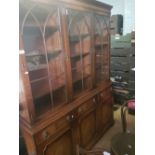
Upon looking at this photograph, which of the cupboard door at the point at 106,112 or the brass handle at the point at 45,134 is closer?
the brass handle at the point at 45,134

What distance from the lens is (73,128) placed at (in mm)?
1825

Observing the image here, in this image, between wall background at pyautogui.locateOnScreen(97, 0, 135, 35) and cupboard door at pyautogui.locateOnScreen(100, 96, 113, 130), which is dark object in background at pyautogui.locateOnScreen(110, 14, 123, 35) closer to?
wall background at pyautogui.locateOnScreen(97, 0, 135, 35)

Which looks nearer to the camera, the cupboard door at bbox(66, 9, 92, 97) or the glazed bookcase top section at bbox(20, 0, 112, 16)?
the glazed bookcase top section at bbox(20, 0, 112, 16)

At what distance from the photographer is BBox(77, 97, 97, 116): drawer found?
6.31ft

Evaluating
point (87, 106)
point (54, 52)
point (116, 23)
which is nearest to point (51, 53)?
point (54, 52)

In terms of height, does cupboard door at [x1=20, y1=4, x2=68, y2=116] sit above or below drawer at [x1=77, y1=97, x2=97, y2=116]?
above

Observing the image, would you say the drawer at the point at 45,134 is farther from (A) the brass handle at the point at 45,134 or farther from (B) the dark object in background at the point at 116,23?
(B) the dark object in background at the point at 116,23

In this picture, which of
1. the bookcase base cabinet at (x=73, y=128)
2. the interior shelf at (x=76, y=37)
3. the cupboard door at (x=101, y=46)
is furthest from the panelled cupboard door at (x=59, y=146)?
the interior shelf at (x=76, y=37)

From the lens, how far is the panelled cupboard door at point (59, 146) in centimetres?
149

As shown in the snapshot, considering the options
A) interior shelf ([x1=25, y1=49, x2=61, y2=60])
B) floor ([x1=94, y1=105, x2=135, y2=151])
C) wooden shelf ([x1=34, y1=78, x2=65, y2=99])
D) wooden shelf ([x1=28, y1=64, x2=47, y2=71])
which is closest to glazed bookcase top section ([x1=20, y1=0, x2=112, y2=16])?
interior shelf ([x1=25, y1=49, x2=61, y2=60])

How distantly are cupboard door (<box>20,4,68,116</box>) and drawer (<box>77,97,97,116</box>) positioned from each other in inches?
11.0
